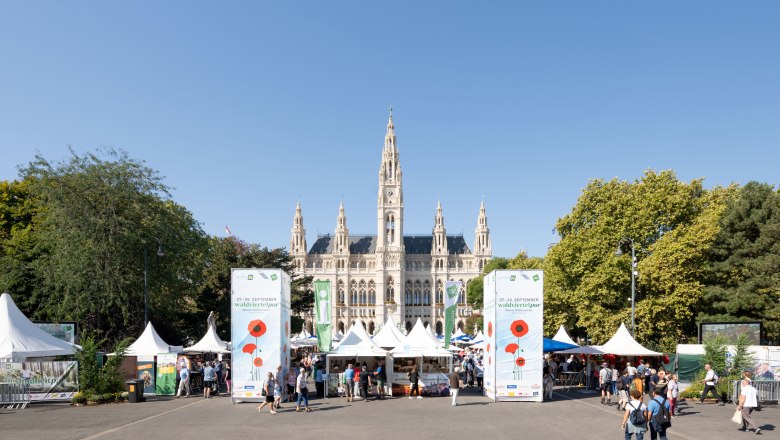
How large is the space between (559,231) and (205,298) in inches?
1036

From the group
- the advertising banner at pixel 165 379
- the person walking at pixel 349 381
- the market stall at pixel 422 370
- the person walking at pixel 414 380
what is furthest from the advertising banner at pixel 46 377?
the person walking at pixel 414 380

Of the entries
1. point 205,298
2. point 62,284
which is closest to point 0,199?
point 62,284

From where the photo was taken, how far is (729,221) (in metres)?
33.7

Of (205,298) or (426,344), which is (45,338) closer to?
(426,344)

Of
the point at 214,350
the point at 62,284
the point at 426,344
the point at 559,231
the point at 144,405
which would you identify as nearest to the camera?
the point at 144,405

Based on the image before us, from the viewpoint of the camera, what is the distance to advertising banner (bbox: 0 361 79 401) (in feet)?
75.9

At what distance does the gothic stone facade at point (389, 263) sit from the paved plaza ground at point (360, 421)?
314 ft

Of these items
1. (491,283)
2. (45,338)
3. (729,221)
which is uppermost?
(729,221)

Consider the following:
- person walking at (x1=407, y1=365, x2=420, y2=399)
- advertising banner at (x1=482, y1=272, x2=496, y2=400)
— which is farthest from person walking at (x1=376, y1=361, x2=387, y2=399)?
advertising banner at (x1=482, y1=272, x2=496, y2=400)

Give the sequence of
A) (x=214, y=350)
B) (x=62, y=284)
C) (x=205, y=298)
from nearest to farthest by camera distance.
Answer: (x=214, y=350), (x=62, y=284), (x=205, y=298)

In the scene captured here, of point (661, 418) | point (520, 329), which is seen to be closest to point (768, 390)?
point (520, 329)

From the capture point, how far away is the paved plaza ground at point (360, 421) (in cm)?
1531

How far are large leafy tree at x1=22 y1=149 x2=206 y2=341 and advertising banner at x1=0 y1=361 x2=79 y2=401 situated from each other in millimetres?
9693

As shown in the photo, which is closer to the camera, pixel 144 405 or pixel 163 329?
pixel 144 405
